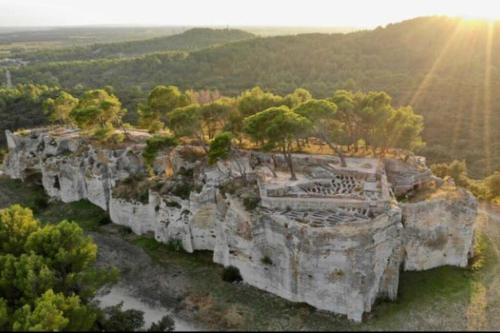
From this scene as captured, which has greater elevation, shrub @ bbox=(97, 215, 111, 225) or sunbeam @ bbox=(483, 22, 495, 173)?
sunbeam @ bbox=(483, 22, 495, 173)

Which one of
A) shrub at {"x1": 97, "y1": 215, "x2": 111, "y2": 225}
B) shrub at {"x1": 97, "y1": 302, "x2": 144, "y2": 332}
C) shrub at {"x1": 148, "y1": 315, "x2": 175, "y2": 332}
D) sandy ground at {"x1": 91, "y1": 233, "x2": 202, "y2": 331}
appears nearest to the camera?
shrub at {"x1": 148, "y1": 315, "x2": 175, "y2": 332}

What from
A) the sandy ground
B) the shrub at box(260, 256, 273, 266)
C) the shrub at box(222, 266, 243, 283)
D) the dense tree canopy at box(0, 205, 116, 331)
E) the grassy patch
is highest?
the dense tree canopy at box(0, 205, 116, 331)

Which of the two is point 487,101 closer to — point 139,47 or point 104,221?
point 104,221

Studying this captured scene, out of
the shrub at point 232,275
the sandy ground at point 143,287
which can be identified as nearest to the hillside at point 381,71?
the shrub at point 232,275

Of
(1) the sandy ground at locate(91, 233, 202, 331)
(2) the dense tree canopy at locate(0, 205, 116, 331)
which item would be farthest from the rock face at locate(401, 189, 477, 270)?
(2) the dense tree canopy at locate(0, 205, 116, 331)

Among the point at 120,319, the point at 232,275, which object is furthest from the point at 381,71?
the point at 120,319

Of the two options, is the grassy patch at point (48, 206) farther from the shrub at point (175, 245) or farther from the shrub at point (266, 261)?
the shrub at point (266, 261)

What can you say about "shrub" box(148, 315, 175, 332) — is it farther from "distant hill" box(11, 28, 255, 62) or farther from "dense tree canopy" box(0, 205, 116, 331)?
"distant hill" box(11, 28, 255, 62)
